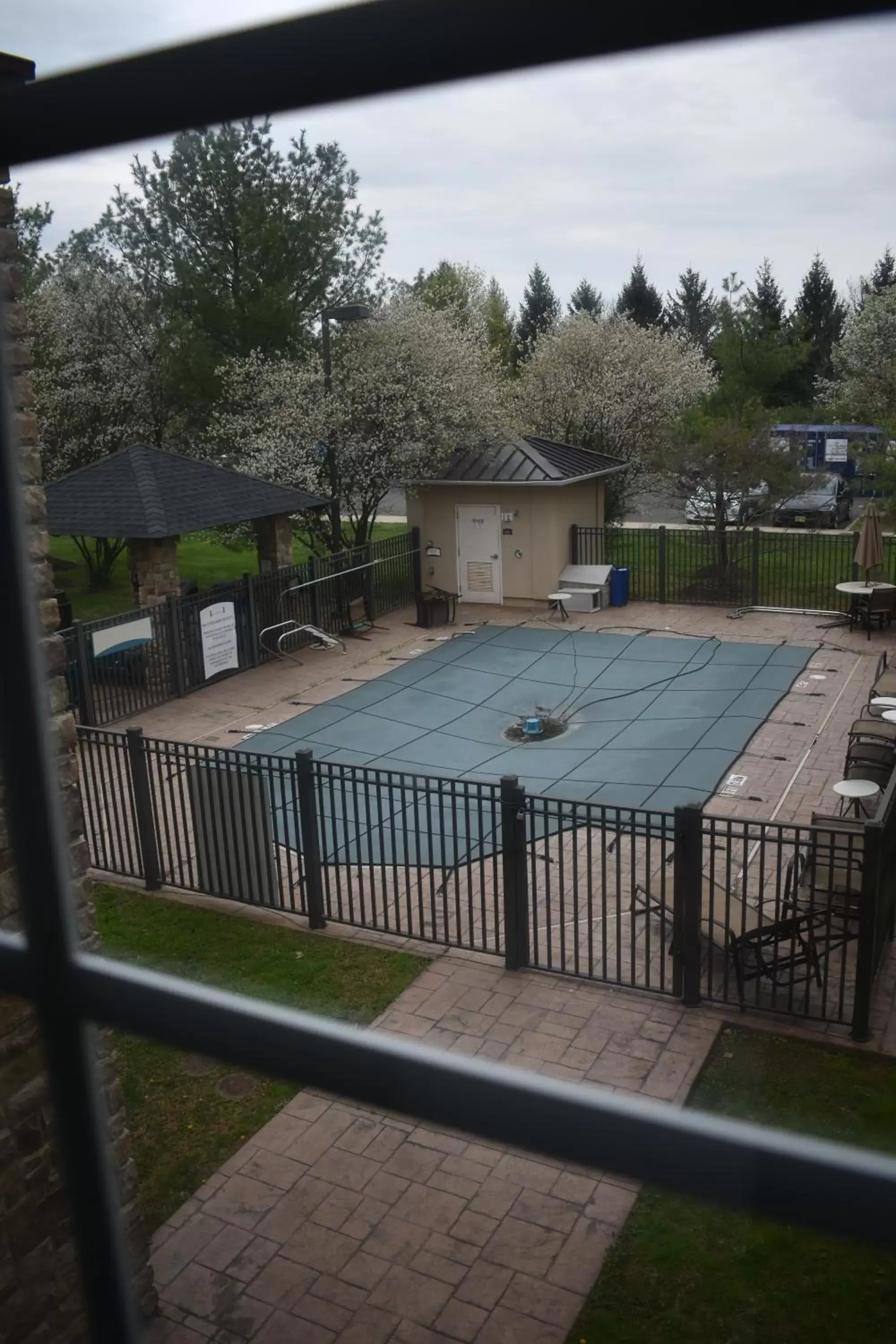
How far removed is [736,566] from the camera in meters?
21.2

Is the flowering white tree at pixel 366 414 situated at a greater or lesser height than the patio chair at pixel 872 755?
greater

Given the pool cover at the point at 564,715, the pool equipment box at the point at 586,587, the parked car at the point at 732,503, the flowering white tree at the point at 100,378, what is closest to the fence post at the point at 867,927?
the pool cover at the point at 564,715

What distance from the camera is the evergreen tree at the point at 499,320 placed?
127 ft

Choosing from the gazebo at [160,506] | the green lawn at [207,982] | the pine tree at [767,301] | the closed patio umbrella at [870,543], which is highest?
the pine tree at [767,301]

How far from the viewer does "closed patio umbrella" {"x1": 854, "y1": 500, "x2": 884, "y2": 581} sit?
56.9 ft

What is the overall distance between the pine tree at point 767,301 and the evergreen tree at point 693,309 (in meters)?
1.96

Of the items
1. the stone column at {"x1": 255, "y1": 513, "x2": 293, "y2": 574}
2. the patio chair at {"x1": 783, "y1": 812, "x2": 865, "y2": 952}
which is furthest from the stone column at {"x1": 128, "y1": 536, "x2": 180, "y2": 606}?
the patio chair at {"x1": 783, "y1": 812, "x2": 865, "y2": 952}

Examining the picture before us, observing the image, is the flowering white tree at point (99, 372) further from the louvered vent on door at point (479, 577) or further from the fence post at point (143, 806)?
the fence post at point (143, 806)

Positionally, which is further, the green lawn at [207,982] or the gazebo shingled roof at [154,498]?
the gazebo shingled roof at [154,498]

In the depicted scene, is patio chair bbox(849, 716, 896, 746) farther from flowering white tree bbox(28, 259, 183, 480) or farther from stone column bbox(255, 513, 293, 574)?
flowering white tree bbox(28, 259, 183, 480)

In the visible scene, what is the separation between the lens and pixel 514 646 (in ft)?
57.0

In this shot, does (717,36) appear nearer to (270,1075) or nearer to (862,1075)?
(270,1075)

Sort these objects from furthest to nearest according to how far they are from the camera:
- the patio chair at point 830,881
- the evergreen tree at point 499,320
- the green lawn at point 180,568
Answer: the evergreen tree at point 499,320 → the green lawn at point 180,568 → the patio chair at point 830,881

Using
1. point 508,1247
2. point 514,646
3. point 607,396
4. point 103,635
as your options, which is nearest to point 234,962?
point 508,1247
